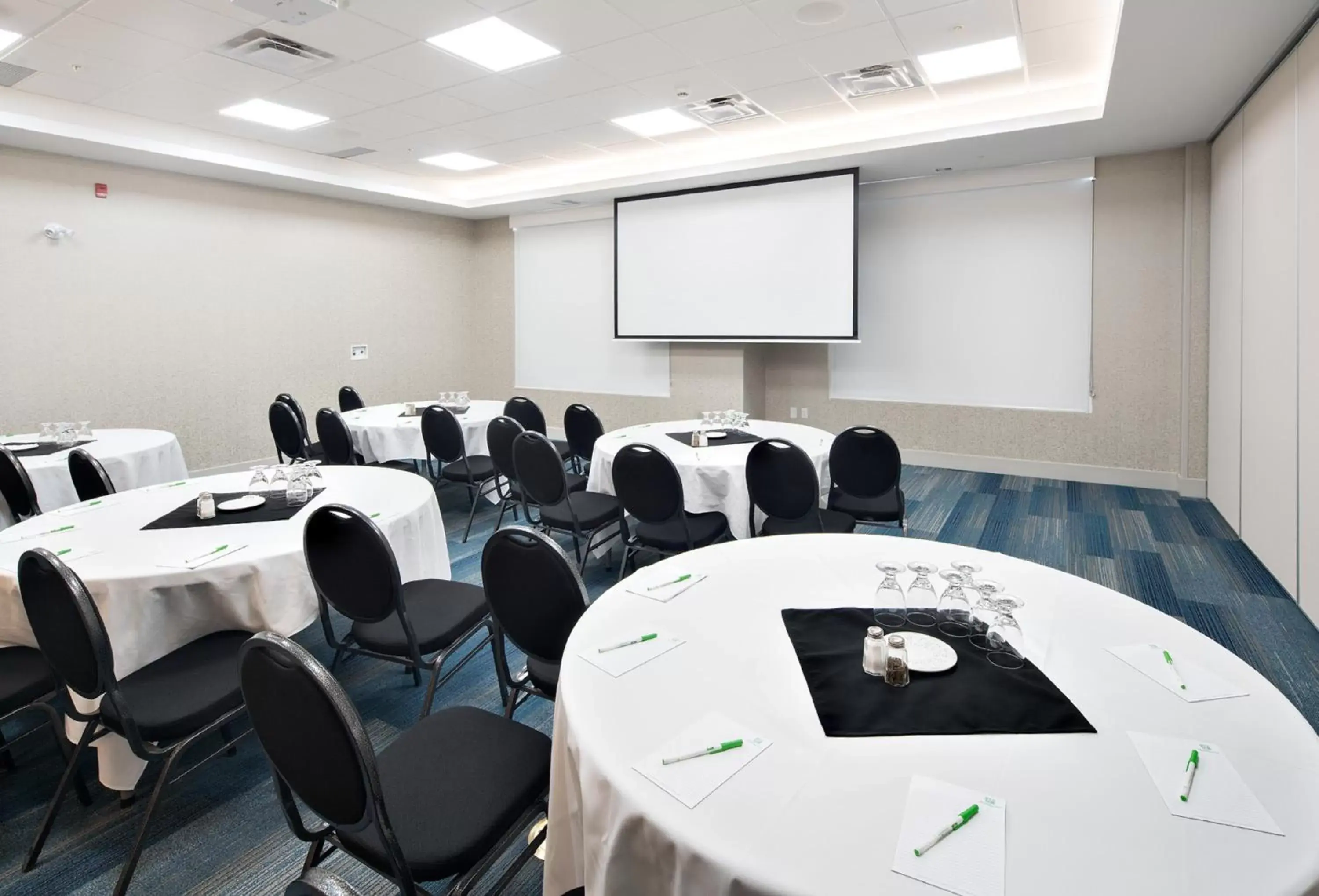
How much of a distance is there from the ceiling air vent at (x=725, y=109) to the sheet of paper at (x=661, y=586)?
16.0 feet

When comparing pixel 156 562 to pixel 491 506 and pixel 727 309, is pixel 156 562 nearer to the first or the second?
pixel 491 506

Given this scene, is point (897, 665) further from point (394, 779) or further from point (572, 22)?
point (572, 22)

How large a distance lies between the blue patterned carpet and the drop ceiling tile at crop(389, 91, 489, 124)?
3.44m

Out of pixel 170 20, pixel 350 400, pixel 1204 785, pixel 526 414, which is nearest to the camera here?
pixel 1204 785

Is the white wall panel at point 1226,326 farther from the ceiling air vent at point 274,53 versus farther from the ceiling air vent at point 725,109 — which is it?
the ceiling air vent at point 274,53

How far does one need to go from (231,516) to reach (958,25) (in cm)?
499

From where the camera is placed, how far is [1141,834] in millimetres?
1082

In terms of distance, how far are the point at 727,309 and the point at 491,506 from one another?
3610mm

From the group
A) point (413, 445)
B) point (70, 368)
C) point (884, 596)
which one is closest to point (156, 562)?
point (884, 596)

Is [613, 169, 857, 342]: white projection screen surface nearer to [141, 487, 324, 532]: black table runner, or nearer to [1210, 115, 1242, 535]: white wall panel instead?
[1210, 115, 1242, 535]: white wall panel

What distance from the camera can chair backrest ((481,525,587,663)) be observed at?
82.4 inches

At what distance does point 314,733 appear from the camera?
1417 millimetres

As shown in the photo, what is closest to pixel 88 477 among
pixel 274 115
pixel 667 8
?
pixel 274 115

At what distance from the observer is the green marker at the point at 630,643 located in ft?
5.59
